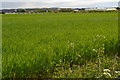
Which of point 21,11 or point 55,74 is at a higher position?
point 21,11

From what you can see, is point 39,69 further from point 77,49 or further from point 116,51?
point 116,51

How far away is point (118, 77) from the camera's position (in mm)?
4992

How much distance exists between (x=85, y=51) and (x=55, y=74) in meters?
1.52

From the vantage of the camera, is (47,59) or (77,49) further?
(77,49)

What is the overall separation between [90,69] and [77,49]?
2.99ft

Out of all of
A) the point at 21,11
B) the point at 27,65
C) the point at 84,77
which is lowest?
the point at 84,77

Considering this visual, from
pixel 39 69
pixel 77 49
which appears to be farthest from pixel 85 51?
pixel 39 69

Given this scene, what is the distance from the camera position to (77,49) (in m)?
6.35

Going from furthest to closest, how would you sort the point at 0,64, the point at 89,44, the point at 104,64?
the point at 89,44 < the point at 104,64 < the point at 0,64

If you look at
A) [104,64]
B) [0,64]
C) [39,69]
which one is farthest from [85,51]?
[0,64]

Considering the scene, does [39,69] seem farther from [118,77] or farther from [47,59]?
[118,77]

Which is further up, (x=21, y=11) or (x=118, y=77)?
(x=21, y=11)

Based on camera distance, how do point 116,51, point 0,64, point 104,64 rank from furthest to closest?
point 116,51
point 104,64
point 0,64

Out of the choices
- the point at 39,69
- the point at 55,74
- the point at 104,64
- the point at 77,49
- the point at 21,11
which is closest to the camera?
the point at 39,69
